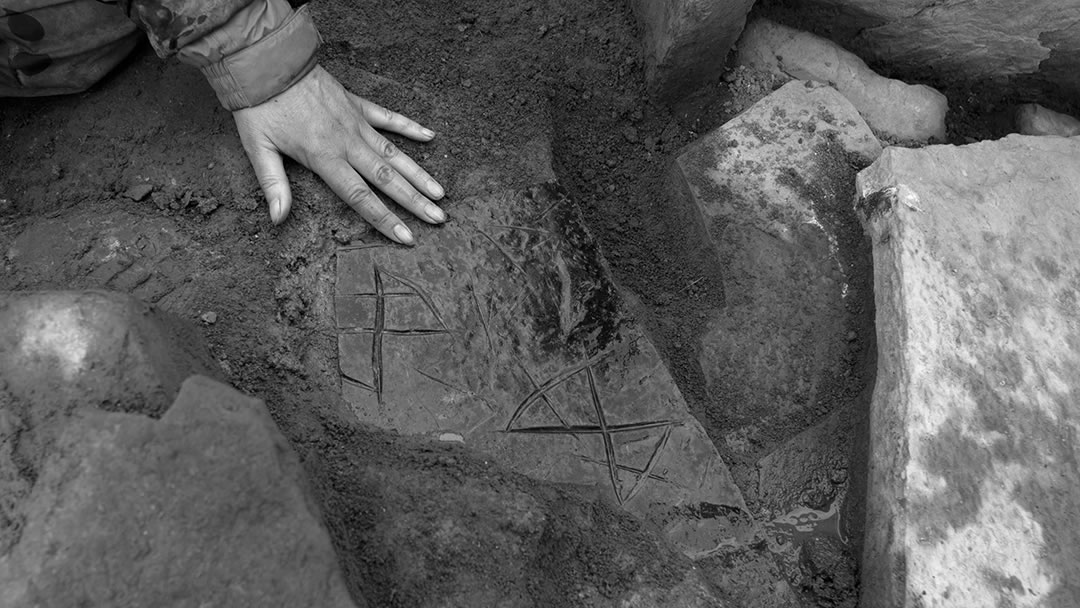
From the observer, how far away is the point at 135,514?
1040mm

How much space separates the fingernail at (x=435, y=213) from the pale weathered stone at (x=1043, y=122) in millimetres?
1584

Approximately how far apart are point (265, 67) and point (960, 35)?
1.68m

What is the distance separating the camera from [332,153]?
1.65 metres

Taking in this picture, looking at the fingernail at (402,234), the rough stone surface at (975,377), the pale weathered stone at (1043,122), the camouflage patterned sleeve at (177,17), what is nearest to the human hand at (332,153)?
the fingernail at (402,234)

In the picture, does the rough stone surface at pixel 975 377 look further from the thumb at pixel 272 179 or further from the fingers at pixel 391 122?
the thumb at pixel 272 179

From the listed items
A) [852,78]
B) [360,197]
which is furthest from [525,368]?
[852,78]

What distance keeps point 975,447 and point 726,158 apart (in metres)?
0.83

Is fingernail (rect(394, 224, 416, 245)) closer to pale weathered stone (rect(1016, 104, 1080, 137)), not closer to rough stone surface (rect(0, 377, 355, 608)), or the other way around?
rough stone surface (rect(0, 377, 355, 608))

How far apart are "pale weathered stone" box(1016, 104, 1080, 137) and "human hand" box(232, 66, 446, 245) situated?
1585 mm

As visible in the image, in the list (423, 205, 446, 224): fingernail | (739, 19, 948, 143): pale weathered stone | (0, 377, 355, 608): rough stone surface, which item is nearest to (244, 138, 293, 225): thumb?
(423, 205, 446, 224): fingernail

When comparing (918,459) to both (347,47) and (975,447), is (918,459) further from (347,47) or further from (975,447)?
(347,47)

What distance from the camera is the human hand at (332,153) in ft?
5.35

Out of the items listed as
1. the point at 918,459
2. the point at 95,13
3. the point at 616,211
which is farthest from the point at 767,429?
the point at 95,13

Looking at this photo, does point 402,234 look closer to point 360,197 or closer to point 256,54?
point 360,197
